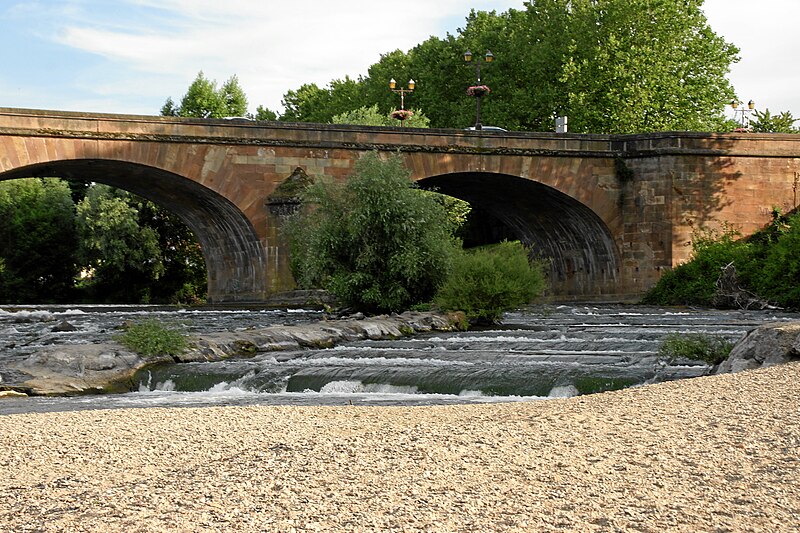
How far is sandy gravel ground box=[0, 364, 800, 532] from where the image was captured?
15.7 ft

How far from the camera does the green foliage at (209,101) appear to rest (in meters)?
54.8

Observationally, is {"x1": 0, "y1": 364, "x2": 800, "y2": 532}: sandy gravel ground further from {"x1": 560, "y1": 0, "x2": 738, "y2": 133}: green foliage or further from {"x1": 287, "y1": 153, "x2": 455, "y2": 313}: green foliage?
{"x1": 560, "y1": 0, "x2": 738, "y2": 133}: green foliage

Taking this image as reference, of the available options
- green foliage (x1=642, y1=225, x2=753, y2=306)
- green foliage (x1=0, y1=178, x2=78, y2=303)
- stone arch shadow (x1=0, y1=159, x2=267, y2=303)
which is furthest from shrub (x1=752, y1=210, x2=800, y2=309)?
green foliage (x1=0, y1=178, x2=78, y2=303)

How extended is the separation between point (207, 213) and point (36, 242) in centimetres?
1560

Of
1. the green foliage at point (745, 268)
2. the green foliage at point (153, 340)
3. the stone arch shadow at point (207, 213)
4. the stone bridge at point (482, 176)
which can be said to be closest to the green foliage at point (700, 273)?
the green foliage at point (745, 268)

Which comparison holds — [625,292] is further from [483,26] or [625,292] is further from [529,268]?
[483,26]

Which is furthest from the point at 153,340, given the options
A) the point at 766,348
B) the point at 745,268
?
the point at 745,268

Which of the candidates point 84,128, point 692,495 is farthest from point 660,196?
point 692,495

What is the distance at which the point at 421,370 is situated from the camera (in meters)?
12.2

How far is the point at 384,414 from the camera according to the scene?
8.38m

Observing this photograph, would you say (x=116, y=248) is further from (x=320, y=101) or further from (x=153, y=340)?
(x=153, y=340)

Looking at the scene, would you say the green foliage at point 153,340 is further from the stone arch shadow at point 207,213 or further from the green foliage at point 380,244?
the stone arch shadow at point 207,213

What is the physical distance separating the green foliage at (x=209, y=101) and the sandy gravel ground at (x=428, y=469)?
48.1 m

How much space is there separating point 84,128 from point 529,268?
12.7 m
